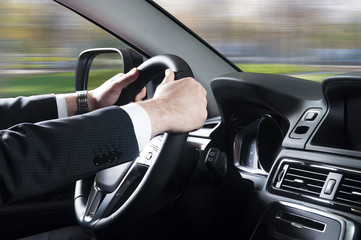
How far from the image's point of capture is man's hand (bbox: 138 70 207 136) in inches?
44.1

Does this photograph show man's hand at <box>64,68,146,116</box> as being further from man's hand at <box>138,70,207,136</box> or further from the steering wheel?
man's hand at <box>138,70,207,136</box>

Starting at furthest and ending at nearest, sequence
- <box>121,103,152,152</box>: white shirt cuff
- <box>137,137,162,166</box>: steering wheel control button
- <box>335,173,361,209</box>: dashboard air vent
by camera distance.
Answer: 1. <box>137,137,162,166</box>: steering wheel control button
2. <box>335,173,361,209</box>: dashboard air vent
3. <box>121,103,152,152</box>: white shirt cuff

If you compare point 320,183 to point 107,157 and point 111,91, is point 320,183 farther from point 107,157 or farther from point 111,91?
point 111,91

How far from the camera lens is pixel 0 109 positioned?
168cm

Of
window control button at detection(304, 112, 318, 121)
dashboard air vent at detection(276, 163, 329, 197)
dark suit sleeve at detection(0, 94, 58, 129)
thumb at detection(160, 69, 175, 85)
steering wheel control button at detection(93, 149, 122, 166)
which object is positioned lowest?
dark suit sleeve at detection(0, 94, 58, 129)

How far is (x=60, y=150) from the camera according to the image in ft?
3.28

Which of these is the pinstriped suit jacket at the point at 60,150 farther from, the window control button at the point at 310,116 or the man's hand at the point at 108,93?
the window control button at the point at 310,116

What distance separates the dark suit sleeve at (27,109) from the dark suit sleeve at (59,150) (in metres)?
0.69

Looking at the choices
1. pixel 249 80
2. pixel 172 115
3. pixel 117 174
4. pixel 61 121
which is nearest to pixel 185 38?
pixel 249 80

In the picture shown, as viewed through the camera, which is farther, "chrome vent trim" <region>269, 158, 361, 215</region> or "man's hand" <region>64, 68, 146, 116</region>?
"man's hand" <region>64, 68, 146, 116</region>

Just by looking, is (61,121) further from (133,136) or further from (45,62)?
(45,62)

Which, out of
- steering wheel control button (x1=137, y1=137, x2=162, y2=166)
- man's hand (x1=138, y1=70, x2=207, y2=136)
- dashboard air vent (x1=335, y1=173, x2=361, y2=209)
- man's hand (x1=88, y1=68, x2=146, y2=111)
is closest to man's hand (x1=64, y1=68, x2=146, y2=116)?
man's hand (x1=88, y1=68, x2=146, y2=111)

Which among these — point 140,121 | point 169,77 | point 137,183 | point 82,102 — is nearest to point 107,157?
point 140,121

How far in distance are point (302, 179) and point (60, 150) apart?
2.11ft
